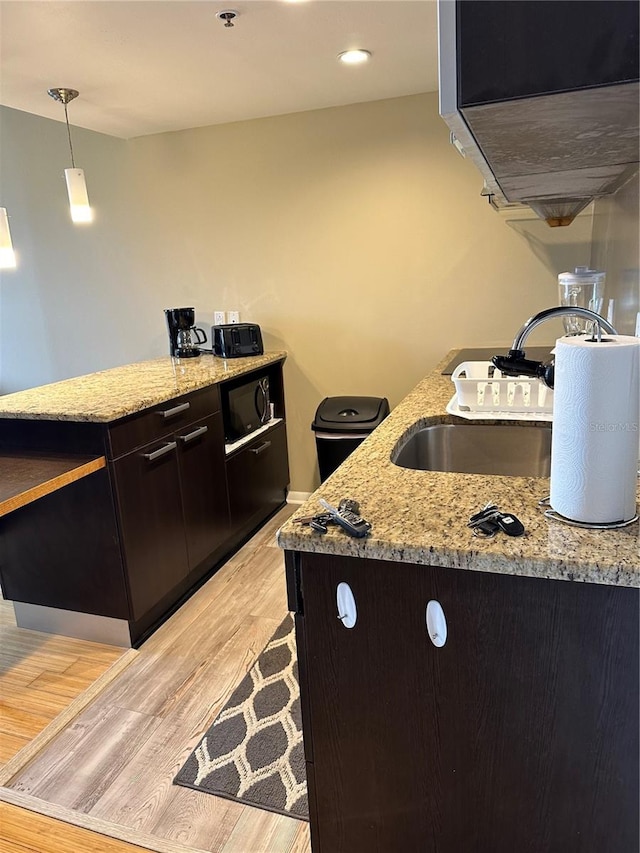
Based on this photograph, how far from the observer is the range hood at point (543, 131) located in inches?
34.0

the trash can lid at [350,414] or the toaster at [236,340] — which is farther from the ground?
the toaster at [236,340]

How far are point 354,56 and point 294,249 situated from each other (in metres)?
1.16

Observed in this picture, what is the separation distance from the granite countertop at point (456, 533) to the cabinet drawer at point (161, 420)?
1118mm

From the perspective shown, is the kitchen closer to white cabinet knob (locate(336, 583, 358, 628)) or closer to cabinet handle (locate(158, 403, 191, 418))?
cabinet handle (locate(158, 403, 191, 418))

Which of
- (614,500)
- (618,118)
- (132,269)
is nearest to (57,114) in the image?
(132,269)

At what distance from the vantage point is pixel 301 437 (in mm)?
3721

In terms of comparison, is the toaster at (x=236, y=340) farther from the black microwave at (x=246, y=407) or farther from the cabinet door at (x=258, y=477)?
the cabinet door at (x=258, y=477)

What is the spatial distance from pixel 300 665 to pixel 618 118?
112 cm

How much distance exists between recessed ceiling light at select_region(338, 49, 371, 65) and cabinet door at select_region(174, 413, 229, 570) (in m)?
1.63

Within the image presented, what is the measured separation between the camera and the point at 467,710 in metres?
1.01

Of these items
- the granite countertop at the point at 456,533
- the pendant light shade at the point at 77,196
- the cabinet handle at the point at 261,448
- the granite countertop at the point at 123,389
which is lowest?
the cabinet handle at the point at 261,448

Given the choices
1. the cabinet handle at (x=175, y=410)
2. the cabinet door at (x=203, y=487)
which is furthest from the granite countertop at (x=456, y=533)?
the cabinet door at (x=203, y=487)

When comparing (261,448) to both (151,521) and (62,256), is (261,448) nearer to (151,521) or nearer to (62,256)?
(151,521)

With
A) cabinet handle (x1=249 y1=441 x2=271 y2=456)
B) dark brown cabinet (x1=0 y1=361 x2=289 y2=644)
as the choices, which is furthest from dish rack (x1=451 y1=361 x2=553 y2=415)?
cabinet handle (x1=249 y1=441 x2=271 y2=456)
